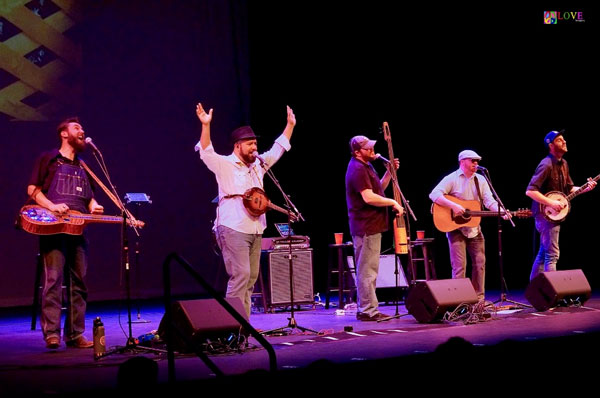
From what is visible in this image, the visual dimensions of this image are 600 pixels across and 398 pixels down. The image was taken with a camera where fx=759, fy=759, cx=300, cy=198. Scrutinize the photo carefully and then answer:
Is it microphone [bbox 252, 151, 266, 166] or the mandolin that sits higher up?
microphone [bbox 252, 151, 266, 166]

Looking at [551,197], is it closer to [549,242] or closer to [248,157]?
[549,242]

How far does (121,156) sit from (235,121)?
1.91m

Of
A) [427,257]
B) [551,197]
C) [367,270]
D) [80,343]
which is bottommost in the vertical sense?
[80,343]

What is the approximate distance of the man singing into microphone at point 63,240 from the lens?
→ 686cm

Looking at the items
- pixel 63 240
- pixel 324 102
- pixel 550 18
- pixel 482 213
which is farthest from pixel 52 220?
pixel 550 18

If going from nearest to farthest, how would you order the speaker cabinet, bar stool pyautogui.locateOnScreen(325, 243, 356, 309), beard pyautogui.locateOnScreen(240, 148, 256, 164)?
beard pyautogui.locateOnScreen(240, 148, 256, 164) < the speaker cabinet < bar stool pyautogui.locateOnScreen(325, 243, 356, 309)

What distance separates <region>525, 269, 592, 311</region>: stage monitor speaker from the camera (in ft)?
28.8

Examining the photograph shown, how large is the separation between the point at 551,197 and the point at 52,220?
6.13 metres

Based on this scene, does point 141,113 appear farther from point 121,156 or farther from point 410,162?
point 410,162

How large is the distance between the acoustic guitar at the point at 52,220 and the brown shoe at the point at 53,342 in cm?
95

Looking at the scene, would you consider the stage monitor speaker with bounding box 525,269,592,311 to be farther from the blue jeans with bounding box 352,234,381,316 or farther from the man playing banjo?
the blue jeans with bounding box 352,234,381,316

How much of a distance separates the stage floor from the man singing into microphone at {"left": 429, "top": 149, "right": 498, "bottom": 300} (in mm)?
624

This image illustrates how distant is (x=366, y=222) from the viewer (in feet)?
27.5

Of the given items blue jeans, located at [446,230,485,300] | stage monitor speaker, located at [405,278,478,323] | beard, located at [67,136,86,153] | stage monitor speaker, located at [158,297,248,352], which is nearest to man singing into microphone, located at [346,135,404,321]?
stage monitor speaker, located at [405,278,478,323]
